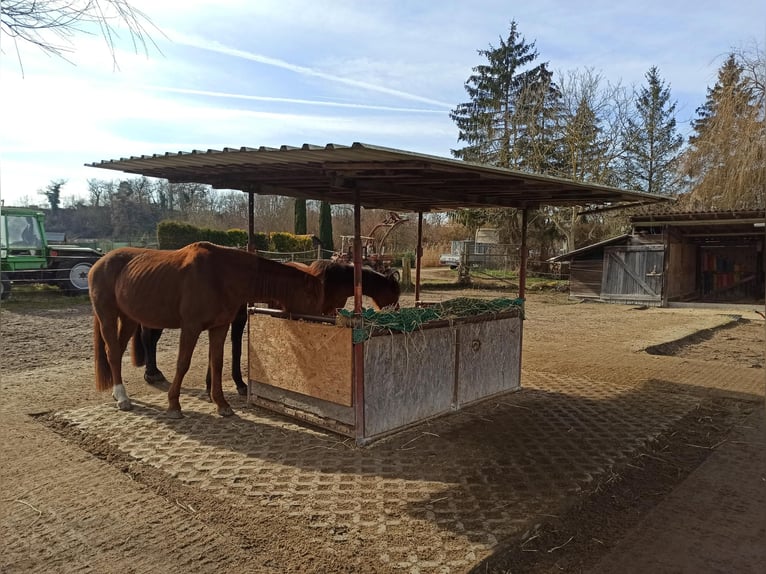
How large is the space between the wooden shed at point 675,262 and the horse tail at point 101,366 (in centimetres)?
1459

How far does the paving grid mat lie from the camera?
2.77 meters

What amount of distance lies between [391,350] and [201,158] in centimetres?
204

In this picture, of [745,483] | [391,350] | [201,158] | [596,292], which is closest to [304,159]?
[201,158]

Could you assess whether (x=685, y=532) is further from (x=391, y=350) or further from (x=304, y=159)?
(x=304, y=159)

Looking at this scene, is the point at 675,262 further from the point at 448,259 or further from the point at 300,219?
the point at 300,219

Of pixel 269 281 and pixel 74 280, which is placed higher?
pixel 269 281

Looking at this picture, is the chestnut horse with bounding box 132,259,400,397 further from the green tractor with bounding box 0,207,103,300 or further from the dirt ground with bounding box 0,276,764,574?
the green tractor with bounding box 0,207,103,300

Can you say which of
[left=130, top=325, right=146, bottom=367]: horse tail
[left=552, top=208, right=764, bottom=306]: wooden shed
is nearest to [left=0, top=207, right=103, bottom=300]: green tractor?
[left=130, top=325, right=146, bottom=367]: horse tail

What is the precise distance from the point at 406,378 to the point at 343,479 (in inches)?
45.4

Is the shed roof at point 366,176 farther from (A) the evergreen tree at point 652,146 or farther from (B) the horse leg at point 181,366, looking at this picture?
(A) the evergreen tree at point 652,146

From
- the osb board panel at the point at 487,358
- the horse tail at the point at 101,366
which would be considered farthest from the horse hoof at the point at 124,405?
the osb board panel at the point at 487,358

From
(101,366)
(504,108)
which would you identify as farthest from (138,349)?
(504,108)

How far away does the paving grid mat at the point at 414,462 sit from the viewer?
2770 millimetres

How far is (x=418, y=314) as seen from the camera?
4.42 m
